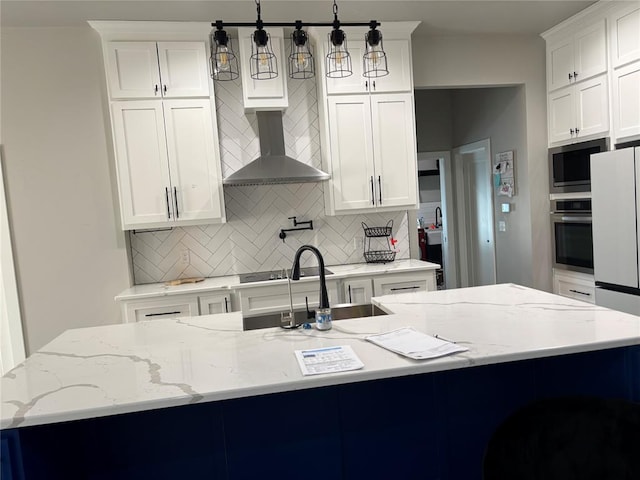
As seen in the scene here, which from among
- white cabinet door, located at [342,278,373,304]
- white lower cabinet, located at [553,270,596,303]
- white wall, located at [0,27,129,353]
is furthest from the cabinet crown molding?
white lower cabinet, located at [553,270,596,303]

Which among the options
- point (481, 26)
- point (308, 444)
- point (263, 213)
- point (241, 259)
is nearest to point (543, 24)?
point (481, 26)

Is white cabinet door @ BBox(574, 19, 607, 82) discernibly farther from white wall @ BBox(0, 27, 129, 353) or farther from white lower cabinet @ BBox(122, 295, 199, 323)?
white wall @ BBox(0, 27, 129, 353)

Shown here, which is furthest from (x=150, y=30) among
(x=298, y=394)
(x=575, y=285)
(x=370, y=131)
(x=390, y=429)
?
(x=575, y=285)

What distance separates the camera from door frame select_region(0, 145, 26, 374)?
341 cm

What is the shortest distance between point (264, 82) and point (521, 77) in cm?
245

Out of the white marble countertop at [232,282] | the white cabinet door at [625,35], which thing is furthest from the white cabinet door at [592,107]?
the white marble countertop at [232,282]

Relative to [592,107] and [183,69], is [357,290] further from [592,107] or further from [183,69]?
[592,107]

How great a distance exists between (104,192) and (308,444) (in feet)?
9.20

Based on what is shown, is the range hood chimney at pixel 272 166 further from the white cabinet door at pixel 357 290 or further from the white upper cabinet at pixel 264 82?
the white cabinet door at pixel 357 290

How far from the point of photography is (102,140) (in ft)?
11.6

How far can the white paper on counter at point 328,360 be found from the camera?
140 centimetres

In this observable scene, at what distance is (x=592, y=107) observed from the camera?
3.52 meters

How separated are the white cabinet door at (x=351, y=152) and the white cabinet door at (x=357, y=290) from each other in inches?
24.2

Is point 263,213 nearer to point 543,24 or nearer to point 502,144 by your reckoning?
point 502,144
